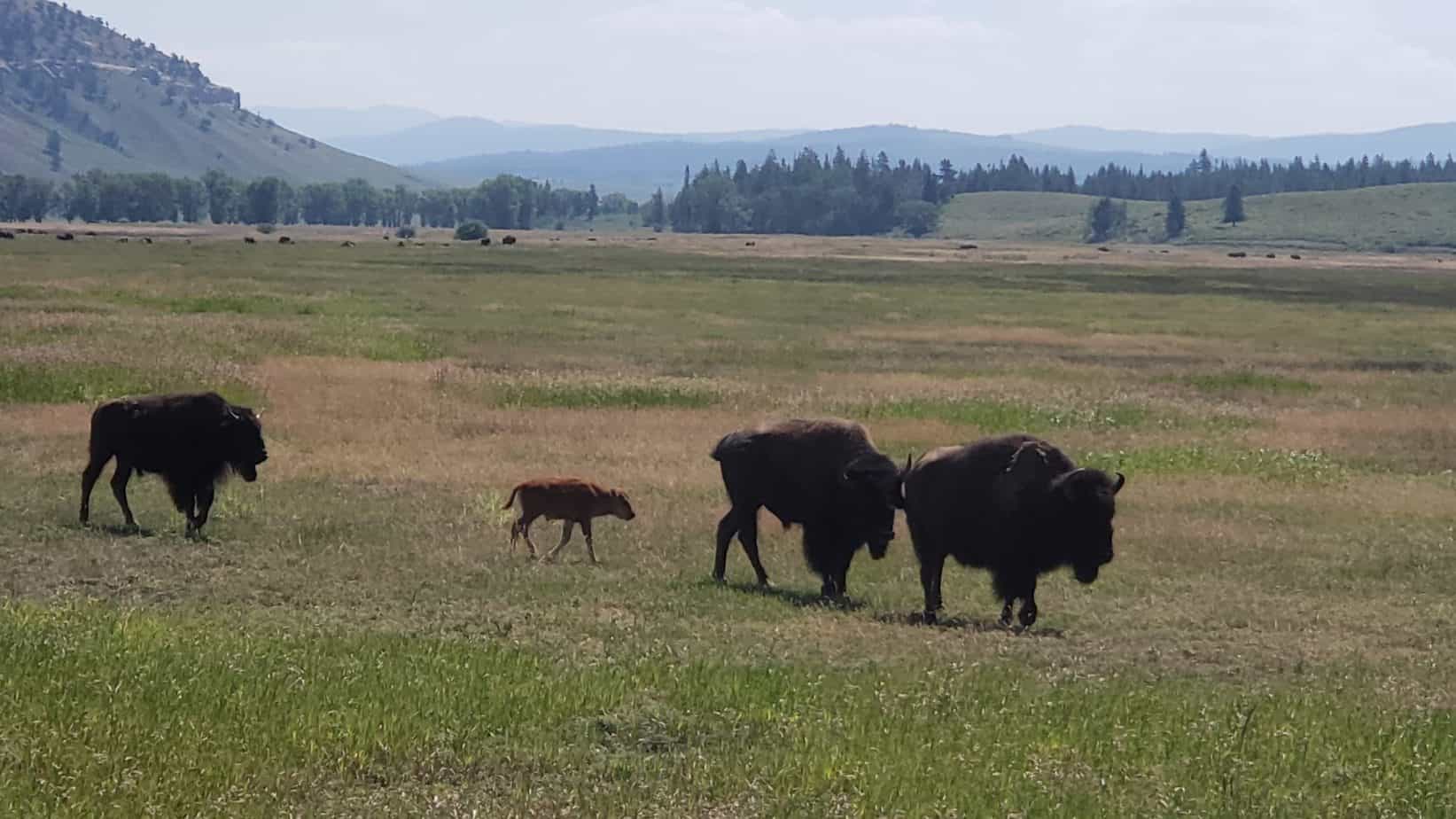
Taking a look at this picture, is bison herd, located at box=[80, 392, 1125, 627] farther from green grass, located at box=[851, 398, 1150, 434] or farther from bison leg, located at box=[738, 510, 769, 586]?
green grass, located at box=[851, 398, 1150, 434]

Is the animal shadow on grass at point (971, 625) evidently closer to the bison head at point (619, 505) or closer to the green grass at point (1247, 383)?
the bison head at point (619, 505)

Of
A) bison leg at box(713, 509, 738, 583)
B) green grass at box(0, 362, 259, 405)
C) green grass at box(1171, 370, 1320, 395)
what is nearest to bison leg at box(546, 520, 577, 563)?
bison leg at box(713, 509, 738, 583)

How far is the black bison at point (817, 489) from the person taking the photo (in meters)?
16.1

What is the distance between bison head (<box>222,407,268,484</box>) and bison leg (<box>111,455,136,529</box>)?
1134 millimetres

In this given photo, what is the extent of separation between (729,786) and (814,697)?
7.35 feet

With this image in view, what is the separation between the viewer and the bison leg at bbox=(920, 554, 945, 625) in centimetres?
1559

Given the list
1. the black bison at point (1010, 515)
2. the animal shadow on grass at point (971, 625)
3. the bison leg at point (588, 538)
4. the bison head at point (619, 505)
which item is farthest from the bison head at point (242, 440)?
the animal shadow on grass at point (971, 625)

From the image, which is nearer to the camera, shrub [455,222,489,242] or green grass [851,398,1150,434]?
green grass [851,398,1150,434]

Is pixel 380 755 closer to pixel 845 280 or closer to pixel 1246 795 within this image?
pixel 1246 795

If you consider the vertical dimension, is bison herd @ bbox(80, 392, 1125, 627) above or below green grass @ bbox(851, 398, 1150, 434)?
above

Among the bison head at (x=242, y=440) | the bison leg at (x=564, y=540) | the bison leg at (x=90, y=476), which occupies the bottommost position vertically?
the bison leg at (x=564, y=540)

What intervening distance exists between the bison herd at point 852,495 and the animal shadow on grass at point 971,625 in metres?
0.12

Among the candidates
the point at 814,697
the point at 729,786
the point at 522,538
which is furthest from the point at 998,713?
the point at 522,538

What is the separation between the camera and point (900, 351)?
1790 inches
